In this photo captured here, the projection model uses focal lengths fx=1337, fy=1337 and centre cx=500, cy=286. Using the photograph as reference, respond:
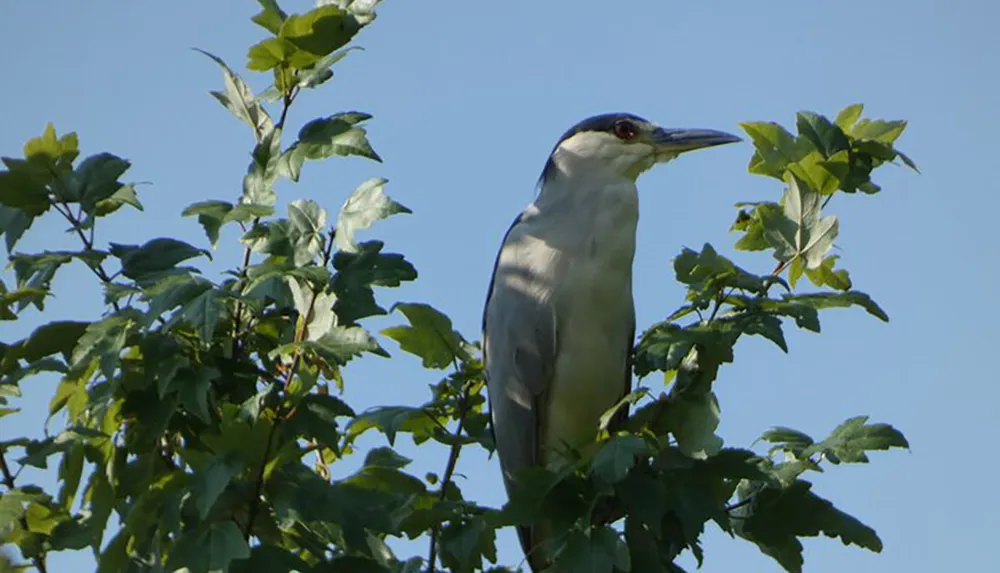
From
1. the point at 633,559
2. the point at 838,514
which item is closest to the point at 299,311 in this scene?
the point at 633,559

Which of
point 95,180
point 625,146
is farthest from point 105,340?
point 625,146

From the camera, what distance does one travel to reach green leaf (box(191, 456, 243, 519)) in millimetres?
2645

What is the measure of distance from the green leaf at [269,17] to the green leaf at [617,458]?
1.25m

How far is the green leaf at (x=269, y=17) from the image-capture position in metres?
3.11

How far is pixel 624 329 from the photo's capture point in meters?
4.47

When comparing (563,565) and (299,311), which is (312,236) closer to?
(299,311)

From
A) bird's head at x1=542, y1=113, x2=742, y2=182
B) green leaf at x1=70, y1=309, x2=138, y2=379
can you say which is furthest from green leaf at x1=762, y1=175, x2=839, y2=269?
bird's head at x1=542, y1=113, x2=742, y2=182

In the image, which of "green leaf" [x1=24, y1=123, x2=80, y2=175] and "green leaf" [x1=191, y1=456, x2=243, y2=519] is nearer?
"green leaf" [x1=191, y1=456, x2=243, y2=519]

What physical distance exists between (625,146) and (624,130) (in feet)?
0.21

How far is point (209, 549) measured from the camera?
2.71 m

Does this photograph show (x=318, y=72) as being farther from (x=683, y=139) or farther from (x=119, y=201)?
(x=683, y=139)

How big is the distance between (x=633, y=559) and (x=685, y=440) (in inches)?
12.2

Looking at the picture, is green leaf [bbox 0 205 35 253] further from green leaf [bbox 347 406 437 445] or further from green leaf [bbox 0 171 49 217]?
green leaf [bbox 347 406 437 445]

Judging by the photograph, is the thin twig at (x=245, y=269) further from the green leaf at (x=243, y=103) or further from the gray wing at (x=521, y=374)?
the gray wing at (x=521, y=374)
